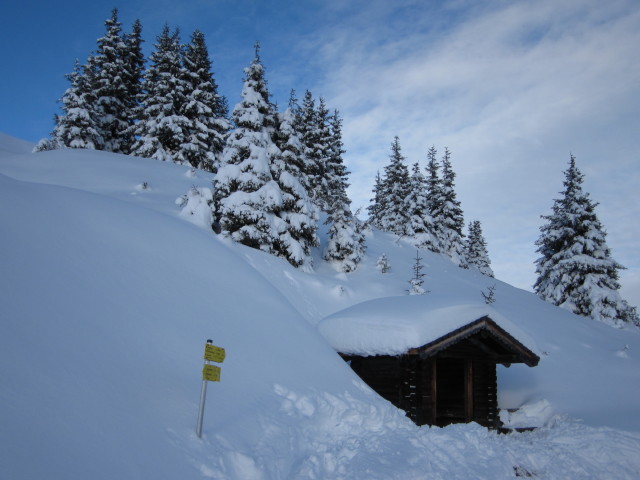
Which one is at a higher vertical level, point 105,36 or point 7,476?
point 105,36

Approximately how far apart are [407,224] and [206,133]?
1927 cm

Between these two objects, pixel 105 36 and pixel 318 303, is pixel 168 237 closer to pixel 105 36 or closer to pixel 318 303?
pixel 318 303

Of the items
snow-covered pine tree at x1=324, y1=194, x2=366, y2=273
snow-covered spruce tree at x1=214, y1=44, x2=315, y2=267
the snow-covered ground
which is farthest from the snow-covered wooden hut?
snow-covered pine tree at x1=324, y1=194, x2=366, y2=273

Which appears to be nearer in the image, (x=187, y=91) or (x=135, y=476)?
(x=135, y=476)

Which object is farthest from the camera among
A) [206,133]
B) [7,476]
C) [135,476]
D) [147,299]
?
[206,133]

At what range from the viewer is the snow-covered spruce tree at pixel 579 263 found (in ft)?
90.5

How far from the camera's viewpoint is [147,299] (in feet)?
25.8

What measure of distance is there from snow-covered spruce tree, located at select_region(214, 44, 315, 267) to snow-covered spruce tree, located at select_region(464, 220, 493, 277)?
1542 inches

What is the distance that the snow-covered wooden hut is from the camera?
11742 millimetres

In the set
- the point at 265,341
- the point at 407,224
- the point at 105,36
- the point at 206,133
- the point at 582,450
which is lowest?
the point at 582,450

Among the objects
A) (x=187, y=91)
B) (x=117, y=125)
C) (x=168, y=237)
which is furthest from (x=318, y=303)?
(x=117, y=125)

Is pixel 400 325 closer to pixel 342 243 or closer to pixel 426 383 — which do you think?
pixel 426 383

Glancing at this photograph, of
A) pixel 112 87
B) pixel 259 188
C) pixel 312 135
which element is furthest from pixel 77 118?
pixel 259 188

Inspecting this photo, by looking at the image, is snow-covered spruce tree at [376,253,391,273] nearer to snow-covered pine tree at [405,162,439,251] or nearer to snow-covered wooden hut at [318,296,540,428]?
snow-covered wooden hut at [318,296,540,428]
